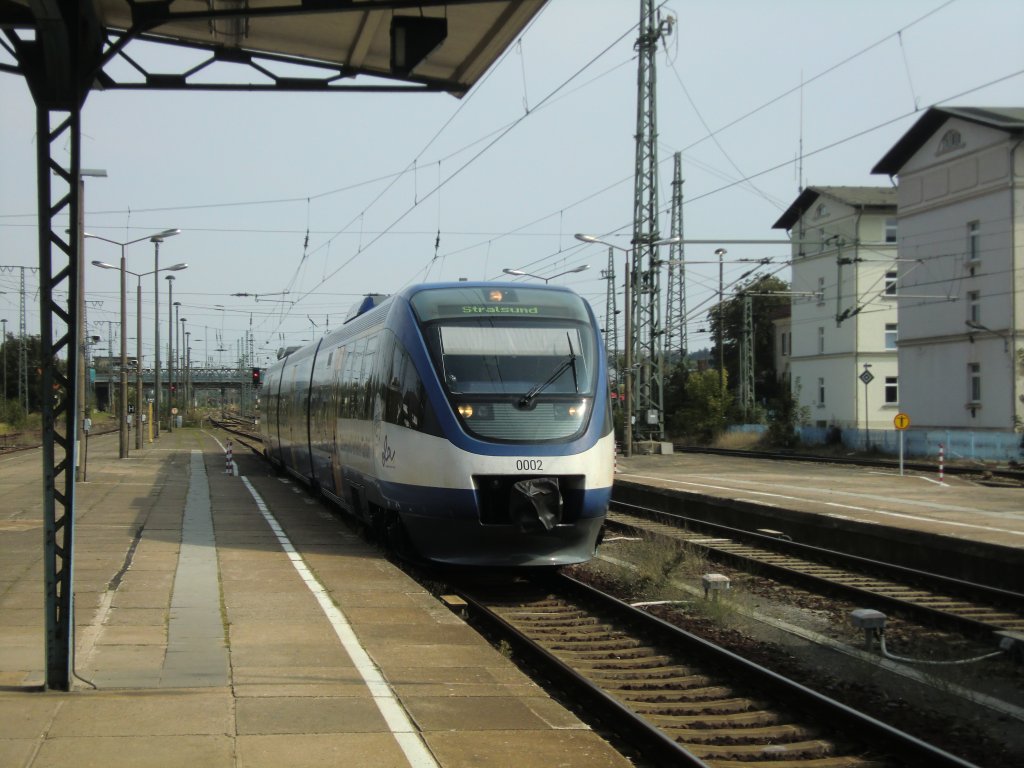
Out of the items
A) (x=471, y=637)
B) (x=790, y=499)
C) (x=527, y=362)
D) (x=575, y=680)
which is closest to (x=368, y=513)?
(x=527, y=362)

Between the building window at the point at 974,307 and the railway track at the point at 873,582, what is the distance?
84.5 ft

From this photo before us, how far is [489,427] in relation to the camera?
1156cm

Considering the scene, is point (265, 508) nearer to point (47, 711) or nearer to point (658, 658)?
point (658, 658)

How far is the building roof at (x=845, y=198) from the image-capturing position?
54406 millimetres

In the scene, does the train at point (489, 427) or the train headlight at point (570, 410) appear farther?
the train headlight at point (570, 410)

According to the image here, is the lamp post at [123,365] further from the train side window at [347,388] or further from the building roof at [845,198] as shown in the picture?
the building roof at [845,198]

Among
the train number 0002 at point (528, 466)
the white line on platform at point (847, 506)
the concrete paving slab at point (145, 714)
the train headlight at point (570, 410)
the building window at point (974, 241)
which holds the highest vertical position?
the building window at point (974, 241)

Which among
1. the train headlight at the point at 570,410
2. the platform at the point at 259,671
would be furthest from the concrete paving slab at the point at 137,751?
the train headlight at the point at 570,410

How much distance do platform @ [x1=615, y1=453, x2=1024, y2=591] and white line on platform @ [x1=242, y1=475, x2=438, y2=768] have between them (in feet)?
26.7

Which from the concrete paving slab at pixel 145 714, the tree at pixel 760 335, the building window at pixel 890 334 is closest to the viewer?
the concrete paving slab at pixel 145 714

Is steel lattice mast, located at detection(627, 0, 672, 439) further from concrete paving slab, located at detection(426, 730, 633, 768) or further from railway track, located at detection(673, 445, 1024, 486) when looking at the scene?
concrete paving slab, located at detection(426, 730, 633, 768)

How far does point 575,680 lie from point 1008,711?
302 centimetres

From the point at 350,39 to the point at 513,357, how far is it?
4.08 metres

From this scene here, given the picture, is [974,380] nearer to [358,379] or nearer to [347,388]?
[347,388]
